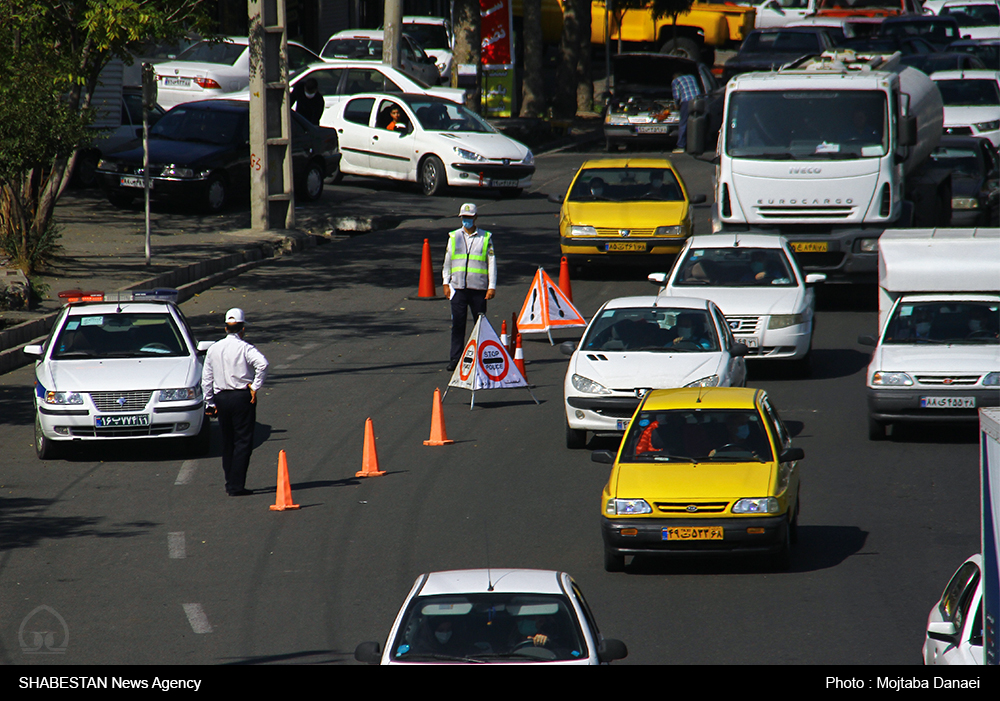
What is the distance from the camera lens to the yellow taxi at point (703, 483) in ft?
34.6

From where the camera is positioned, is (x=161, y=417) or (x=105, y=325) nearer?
(x=161, y=417)

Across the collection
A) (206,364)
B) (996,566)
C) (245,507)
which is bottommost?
(245,507)

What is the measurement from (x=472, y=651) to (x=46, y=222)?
1661cm

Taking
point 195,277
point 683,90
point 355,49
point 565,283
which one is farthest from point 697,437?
point 355,49

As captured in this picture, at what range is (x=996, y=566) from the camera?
618cm

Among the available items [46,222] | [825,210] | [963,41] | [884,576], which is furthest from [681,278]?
[963,41]

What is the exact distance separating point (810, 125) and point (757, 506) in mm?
11949

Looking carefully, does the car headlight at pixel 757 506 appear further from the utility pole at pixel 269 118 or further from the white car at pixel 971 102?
the white car at pixel 971 102

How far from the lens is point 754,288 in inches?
708

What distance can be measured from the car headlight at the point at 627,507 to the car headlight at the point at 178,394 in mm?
5461

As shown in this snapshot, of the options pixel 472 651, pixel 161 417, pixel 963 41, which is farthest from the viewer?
pixel 963 41

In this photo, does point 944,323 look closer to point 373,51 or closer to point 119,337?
point 119,337
